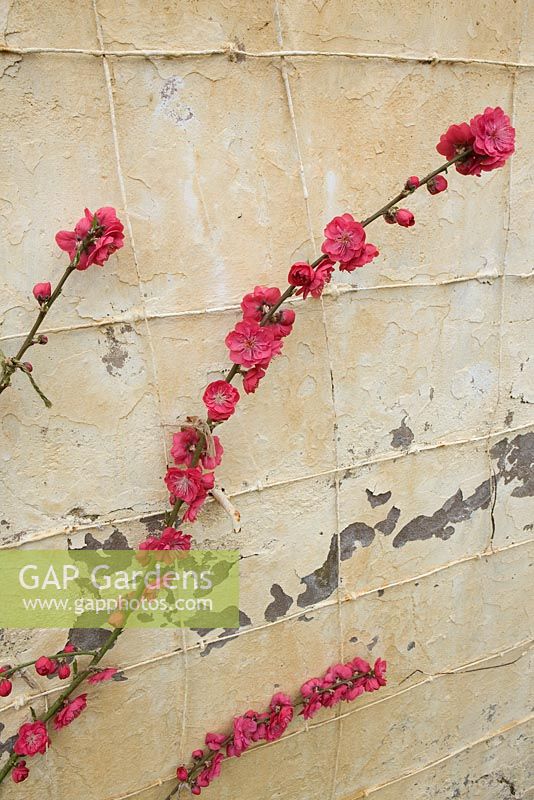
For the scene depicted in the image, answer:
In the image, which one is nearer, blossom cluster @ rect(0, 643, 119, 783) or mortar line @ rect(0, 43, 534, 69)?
mortar line @ rect(0, 43, 534, 69)

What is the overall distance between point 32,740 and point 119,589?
10.8 inches

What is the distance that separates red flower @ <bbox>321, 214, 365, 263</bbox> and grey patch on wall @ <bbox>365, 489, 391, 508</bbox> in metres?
0.51

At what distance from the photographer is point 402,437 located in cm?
140

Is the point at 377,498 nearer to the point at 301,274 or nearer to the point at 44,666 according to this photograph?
the point at 301,274

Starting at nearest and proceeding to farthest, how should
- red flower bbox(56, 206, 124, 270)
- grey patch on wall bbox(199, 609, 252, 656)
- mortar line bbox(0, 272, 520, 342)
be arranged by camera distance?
red flower bbox(56, 206, 124, 270) < mortar line bbox(0, 272, 520, 342) < grey patch on wall bbox(199, 609, 252, 656)

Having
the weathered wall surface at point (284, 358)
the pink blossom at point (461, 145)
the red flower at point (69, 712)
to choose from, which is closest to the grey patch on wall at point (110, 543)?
the weathered wall surface at point (284, 358)

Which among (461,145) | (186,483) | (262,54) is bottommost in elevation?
(186,483)

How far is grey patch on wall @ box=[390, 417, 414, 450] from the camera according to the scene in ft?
4.57

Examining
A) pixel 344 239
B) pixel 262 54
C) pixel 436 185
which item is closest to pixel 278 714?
pixel 344 239

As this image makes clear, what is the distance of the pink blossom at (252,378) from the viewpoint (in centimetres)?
112

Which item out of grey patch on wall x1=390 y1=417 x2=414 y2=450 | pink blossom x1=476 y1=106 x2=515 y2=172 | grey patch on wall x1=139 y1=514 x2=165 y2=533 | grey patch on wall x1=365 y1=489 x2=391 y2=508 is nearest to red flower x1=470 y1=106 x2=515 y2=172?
pink blossom x1=476 y1=106 x2=515 y2=172

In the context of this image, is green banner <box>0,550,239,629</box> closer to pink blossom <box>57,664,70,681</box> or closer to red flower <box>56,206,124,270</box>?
pink blossom <box>57,664,70,681</box>

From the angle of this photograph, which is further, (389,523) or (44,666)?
(389,523)

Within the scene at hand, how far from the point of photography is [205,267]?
1.16m
